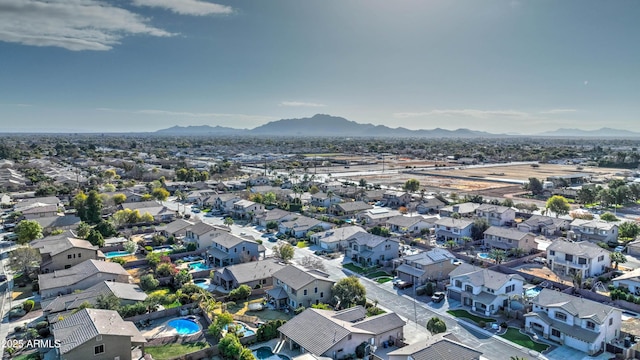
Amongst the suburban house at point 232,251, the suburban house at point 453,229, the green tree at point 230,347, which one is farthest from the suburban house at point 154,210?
the green tree at point 230,347

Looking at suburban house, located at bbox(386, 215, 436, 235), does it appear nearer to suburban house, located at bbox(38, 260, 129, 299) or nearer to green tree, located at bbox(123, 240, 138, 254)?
green tree, located at bbox(123, 240, 138, 254)

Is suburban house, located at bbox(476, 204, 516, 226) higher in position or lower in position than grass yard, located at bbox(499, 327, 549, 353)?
higher

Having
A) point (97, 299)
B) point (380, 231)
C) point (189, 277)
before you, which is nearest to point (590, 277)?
point (380, 231)

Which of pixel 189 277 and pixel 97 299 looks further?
pixel 189 277

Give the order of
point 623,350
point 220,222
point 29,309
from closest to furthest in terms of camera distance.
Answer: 1. point 623,350
2. point 29,309
3. point 220,222

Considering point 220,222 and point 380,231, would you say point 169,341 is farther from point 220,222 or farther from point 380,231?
point 220,222

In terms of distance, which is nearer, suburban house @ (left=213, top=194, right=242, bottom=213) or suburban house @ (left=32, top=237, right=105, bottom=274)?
suburban house @ (left=32, top=237, right=105, bottom=274)

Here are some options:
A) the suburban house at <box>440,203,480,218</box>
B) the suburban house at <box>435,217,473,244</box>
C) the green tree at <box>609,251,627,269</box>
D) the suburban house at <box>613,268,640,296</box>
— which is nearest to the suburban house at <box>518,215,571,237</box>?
the suburban house at <box>440,203,480,218</box>
